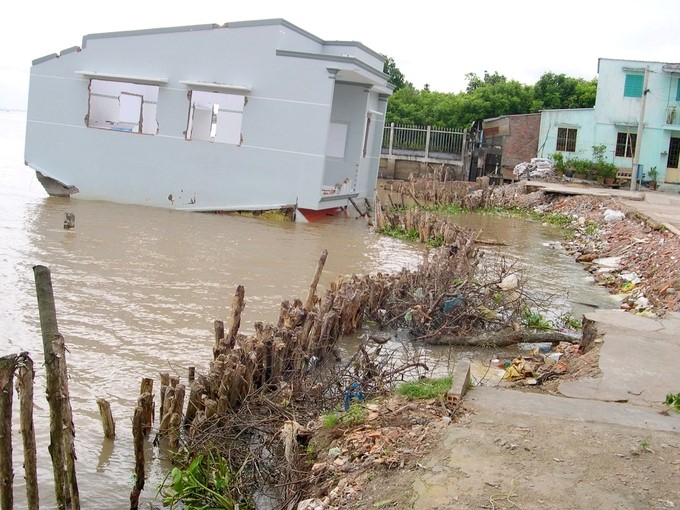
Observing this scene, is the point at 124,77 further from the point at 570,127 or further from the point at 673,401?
the point at 570,127

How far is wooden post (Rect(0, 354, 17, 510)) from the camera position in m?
4.00

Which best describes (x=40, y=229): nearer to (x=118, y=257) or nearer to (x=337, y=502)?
(x=118, y=257)

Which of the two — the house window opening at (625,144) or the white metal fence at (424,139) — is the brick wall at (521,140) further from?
the house window opening at (625,144)

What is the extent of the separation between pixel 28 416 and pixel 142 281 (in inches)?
313

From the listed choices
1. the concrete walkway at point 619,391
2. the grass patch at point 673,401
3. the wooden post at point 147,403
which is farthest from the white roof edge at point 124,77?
the grass patch at point 673,401

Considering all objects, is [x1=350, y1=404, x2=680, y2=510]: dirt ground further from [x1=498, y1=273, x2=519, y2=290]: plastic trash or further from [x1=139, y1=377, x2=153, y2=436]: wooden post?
[x1=498, y1=273, x2=519, y2=290]: plastic trash

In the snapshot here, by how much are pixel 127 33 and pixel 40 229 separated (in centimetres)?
734

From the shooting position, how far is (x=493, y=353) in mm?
8883

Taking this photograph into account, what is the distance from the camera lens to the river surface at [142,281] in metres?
6.43

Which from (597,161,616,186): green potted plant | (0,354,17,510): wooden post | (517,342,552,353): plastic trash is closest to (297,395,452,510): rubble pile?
(0,354,17,510): wooden post

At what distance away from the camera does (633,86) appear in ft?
111

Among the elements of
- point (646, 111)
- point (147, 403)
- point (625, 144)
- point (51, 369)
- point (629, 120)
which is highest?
point (646, 111)

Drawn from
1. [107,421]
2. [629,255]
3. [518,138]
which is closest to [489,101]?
[518,138]

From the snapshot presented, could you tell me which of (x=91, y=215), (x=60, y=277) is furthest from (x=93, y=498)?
(x=91, y=215)
